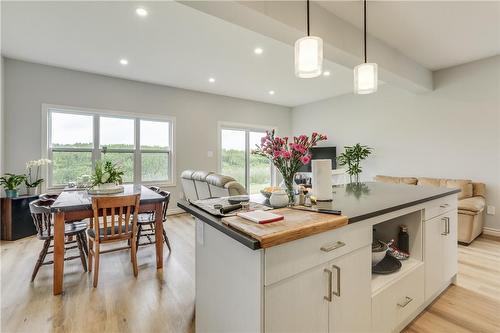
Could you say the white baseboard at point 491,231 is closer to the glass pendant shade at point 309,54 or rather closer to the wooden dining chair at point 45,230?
the glass pendant shade at point 309,54

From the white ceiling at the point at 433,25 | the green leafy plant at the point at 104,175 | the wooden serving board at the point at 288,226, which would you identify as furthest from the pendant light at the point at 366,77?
the green leafy plant at the point at 104,175

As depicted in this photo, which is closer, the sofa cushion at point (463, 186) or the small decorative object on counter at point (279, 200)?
the small decorative object on counter at point (279, 200)

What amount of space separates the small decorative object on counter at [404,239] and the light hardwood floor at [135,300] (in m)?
0.52

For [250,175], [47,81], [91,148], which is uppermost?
[47,81]

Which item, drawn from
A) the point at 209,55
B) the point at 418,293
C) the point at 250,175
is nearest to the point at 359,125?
the point at 250,175

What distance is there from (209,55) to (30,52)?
8.72ft

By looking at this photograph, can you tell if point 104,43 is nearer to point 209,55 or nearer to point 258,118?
point 209,55

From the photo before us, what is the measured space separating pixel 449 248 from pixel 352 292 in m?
1.45

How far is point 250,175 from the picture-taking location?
6.68 m

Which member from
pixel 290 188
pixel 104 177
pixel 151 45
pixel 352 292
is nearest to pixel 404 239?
pixel 352 292

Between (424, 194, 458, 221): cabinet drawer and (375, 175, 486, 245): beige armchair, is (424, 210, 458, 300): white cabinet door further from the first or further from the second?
(375, 175, 486, 245): beige armchair

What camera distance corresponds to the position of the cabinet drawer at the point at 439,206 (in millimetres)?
1841

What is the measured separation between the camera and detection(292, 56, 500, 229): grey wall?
3693 millimetres

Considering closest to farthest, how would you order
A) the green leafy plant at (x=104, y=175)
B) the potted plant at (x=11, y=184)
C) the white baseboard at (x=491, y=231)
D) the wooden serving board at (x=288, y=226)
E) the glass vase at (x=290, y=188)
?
the wooden serving board at (x=288, y=226) < the glass vase at (x=290, y=188) < the green leafy plant at (x=104, y=175) < the potted plant at (x=11, y=184) < the white baseboard at (x=491, y=231)
